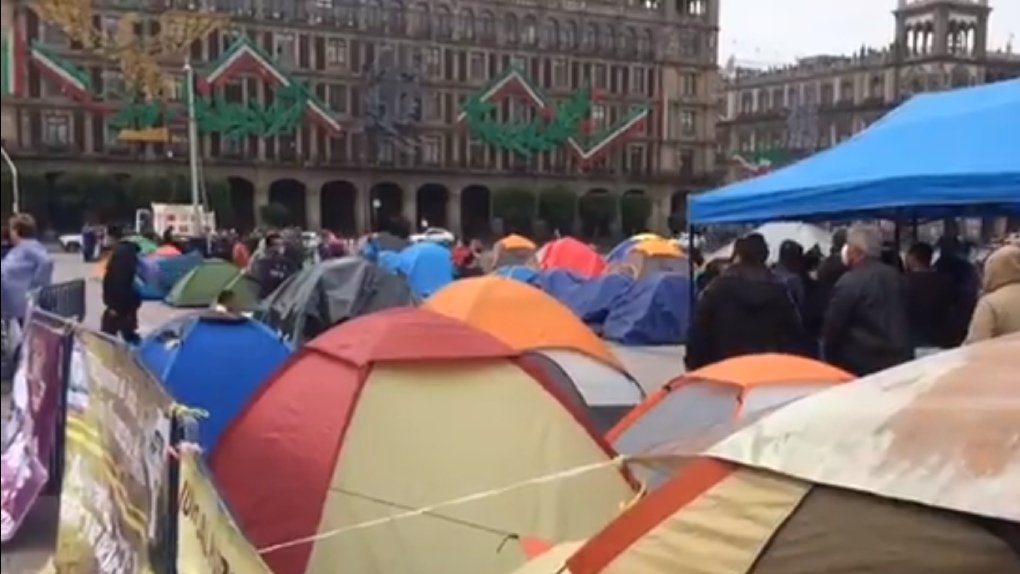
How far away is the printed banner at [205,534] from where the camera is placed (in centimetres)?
312

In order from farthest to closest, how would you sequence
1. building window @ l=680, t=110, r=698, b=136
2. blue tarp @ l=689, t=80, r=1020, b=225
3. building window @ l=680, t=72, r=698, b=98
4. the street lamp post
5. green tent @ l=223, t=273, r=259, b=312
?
building window @ l=680, t=110, r=698, b=136, building window @ l=680, t=72, r=698, b=98, green tent @ l=223, t=273, r=259, b=312, blue tarp @ l=689, t=80, r=1020, b=225, the street lamp post

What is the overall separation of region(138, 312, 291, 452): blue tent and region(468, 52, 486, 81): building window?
66.9 m

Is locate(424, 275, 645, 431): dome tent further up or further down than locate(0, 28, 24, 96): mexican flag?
further down

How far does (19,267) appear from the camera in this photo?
1.37 m

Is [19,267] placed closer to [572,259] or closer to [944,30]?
[572,259]

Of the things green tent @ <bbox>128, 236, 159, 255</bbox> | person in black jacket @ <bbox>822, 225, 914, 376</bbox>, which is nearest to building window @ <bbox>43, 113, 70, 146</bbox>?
green tent @ <bbox>128, 236, 159, 255</bbox>

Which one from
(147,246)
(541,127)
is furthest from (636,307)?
(541,127)

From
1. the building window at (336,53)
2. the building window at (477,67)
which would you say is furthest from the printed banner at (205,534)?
the building window at (477,67)

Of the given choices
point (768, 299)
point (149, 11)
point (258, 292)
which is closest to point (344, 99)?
point (149, 11)

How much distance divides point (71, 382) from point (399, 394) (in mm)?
1445

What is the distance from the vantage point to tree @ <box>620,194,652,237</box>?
76.8 m

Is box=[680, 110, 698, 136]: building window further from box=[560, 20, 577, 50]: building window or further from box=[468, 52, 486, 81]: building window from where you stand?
box=[468, 52, 486, 81]: building window

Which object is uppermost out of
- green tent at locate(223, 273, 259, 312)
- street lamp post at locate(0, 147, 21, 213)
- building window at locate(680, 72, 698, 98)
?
building window at locate(680, 72, 698, 98)

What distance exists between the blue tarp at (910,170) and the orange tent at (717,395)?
1.66m
